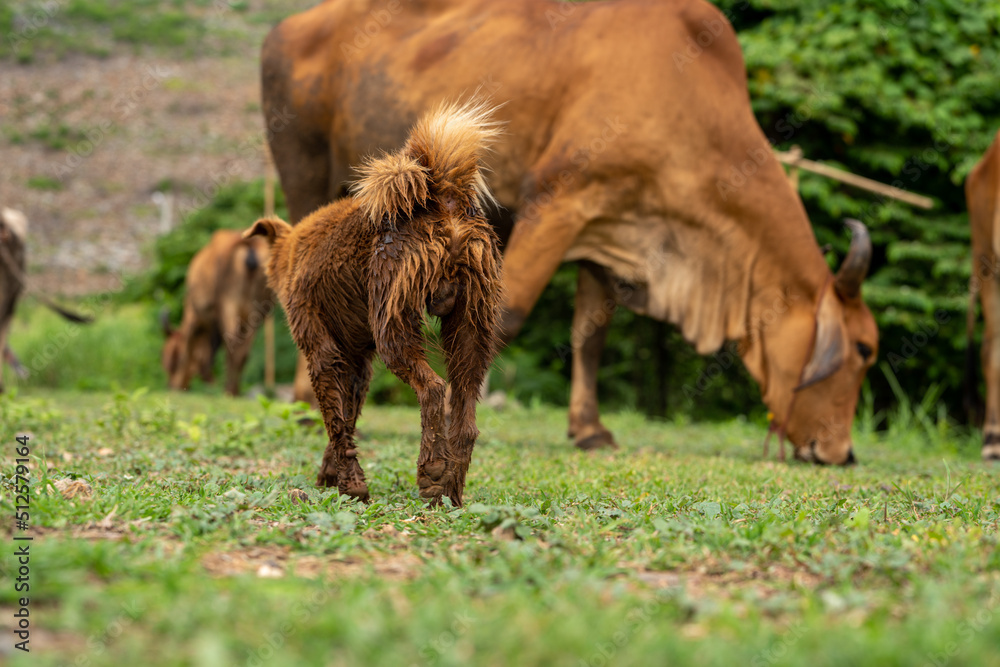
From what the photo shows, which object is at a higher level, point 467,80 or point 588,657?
point 467,80

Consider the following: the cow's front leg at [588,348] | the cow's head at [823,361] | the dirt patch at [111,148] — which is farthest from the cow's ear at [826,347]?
the dirt patch at [111,148]

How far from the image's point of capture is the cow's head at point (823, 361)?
6.79 meters

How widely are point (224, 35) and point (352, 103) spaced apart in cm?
3227

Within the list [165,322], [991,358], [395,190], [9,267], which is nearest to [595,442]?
[395,190]

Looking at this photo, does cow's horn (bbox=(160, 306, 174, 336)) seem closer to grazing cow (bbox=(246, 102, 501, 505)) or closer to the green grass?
the green grass

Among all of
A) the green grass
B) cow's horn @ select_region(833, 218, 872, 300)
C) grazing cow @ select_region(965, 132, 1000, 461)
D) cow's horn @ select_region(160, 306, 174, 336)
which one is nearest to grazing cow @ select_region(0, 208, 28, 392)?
cow's horn @ select_region(160, 306, 174, 336)

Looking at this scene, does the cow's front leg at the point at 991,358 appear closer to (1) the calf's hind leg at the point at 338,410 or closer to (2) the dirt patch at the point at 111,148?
(1) the calf's hind leg at the point at 338,410

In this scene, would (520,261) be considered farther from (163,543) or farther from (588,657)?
(588,657)

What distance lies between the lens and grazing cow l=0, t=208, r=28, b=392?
11672 mm

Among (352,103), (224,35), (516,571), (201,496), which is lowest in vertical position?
(201,496)

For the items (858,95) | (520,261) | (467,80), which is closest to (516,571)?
(520,261)

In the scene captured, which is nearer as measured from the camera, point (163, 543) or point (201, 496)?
point (163, 543)

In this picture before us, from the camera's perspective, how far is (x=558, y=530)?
342 cm

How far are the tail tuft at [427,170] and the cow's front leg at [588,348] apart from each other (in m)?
3.44
